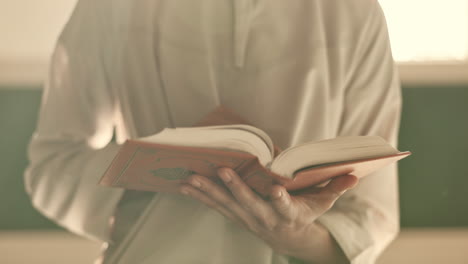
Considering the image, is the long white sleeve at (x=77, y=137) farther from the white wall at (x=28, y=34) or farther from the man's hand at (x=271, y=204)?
the man's hand at (x=271, y=204)

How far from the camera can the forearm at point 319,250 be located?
3.09 ft

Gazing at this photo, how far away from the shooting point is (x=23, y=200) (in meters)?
1.05

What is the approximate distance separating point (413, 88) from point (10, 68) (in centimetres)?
79

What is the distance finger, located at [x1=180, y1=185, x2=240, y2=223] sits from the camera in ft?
2.77

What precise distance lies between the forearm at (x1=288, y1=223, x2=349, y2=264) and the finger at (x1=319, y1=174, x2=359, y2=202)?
10 cm

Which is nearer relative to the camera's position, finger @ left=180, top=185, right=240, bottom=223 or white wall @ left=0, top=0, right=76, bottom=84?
finger @ left=180, top=185, right=240, bottom=223

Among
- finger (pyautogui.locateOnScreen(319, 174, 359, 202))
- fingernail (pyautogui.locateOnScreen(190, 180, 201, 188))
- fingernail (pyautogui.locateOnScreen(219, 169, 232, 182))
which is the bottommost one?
fingernail (pyautogui.locateOnScreen(190, 180, 201, 188))

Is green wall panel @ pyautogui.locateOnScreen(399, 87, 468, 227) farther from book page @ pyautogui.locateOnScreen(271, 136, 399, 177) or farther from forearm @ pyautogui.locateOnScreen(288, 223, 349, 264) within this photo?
book page @ pyautogui.locateOnScreen(271, 136, 399, 177)

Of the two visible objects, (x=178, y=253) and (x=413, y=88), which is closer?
(x=178, y=253)

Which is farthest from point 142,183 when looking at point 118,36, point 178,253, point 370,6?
point 370,6

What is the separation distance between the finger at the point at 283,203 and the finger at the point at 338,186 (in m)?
0.06

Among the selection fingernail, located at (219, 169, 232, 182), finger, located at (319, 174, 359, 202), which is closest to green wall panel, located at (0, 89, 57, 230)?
fingernail, located at (219, 169, 232, 182)

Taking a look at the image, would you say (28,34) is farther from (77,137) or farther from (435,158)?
(435,158)

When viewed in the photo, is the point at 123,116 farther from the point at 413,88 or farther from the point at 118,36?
the point at 413,88
